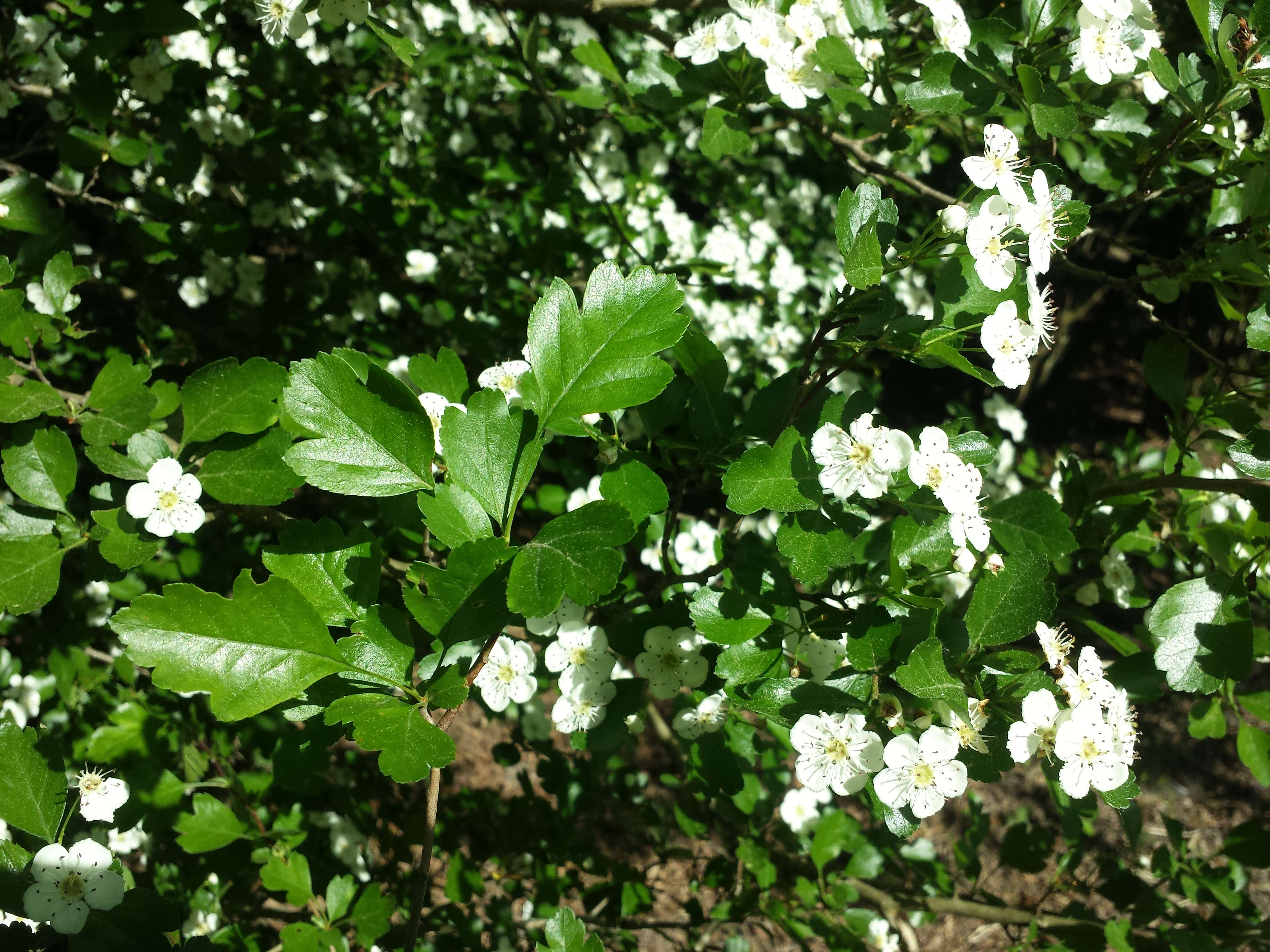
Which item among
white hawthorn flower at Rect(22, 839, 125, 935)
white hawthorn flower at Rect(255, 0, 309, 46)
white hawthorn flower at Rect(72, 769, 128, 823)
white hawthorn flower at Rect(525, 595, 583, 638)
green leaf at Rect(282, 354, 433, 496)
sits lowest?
white hawthorn flower at Rect(72, 769, 128, 823)

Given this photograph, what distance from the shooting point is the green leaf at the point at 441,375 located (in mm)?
1130

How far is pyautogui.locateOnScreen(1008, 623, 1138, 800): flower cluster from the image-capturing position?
971 millimetres

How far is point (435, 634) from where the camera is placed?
906 millimetres

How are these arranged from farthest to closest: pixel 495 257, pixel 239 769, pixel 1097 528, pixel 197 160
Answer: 1. pixel 495 257
2. pixel 239 769
3. pixel 197 160
4. pixel 1097 528

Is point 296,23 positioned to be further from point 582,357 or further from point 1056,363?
point 1056,363

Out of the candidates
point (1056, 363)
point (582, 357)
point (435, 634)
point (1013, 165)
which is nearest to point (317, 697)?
point (435, 634)

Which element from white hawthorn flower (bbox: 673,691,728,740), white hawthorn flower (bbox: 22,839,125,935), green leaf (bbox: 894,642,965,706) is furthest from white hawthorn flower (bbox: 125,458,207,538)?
green leaf (bbox: 894,642,965,706)

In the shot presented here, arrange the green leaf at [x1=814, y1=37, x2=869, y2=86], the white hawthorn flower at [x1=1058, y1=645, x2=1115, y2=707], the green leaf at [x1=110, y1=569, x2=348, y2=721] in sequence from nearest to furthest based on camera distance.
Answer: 1. the green leaf at [x1=110, y1=569, x2=348, y2=721]
2. the white hawthorn flower at [x1=1058, y1=645, x2=1115, y2=707]
3. the green leaf at [x1=814, y1=37, x2=869, y2=86]

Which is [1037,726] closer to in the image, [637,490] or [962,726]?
[962,726]

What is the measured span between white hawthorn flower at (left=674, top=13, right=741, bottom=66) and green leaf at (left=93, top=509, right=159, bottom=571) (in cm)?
117

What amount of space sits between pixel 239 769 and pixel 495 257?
168cm

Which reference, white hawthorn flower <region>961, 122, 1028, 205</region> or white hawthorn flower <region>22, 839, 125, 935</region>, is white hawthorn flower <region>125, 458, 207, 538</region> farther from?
white hawthorn flower <region>961, 122, 1028, 205</region>

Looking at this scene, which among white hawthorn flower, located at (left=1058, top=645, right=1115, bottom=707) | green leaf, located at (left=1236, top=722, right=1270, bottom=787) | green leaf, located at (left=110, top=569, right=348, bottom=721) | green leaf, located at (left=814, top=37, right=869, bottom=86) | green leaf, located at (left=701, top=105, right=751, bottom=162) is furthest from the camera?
green leaf, located at (left=1236, top=722, right=1270, bottom=787)

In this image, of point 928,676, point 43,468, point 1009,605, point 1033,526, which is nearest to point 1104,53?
point 1033,526
